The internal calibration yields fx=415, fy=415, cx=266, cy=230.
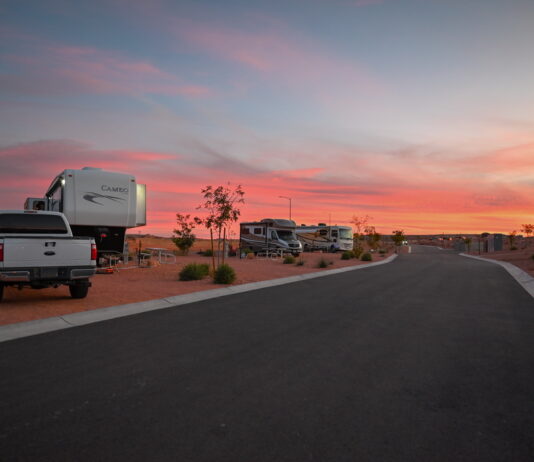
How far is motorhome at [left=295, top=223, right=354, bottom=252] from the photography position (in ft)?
151

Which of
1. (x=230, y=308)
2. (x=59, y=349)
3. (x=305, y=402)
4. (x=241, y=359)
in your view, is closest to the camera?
(x=305, y=402)

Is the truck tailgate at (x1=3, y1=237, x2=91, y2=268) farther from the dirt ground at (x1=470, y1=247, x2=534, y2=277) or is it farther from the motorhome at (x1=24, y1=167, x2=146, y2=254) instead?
the dirt ground at (x1=470, y1=247, x2=534, y2=277)

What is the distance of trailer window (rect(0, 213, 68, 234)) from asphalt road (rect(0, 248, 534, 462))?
16.0 ft

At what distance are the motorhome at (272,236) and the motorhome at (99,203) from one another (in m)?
19.2

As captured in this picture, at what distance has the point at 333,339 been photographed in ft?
22.1

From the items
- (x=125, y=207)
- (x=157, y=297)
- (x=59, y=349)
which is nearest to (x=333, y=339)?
(x=59, y=349)

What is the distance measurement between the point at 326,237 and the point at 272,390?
1691 inches

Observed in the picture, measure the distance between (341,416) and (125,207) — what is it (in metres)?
15.0

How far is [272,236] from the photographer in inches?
1442

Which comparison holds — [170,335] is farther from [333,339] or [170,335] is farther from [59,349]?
[333,339]

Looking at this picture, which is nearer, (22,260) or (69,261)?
(22,260)

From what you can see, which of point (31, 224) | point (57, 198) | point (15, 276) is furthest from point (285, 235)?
point (15, 276)

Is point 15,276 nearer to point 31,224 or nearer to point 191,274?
point 31,224

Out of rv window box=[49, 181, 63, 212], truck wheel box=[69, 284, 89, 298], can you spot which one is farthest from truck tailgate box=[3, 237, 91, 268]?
rv window box=[49, 181, 63, 212]
